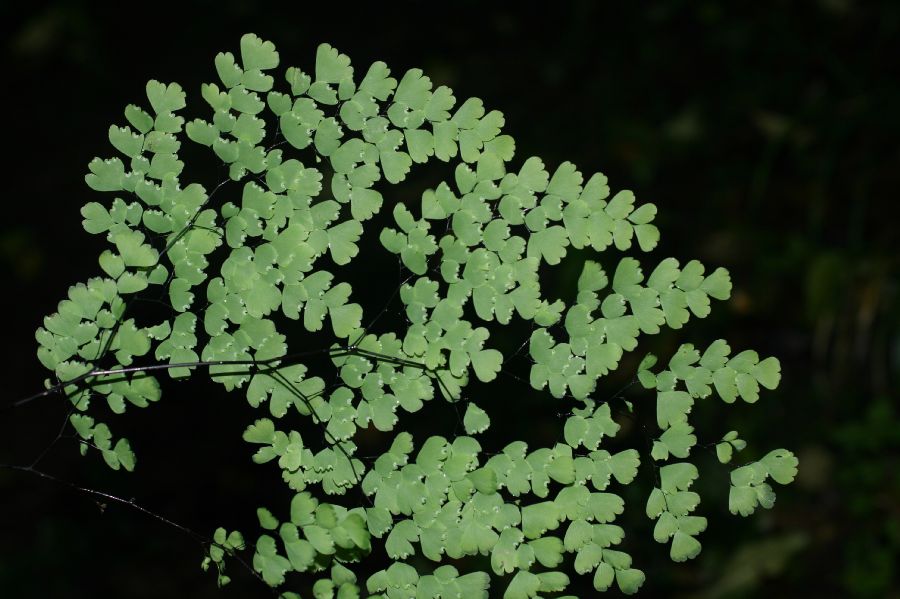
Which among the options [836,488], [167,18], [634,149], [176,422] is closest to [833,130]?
[634,149]

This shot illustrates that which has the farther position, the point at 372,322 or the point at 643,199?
the point at 643,199

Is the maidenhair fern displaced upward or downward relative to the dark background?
downward

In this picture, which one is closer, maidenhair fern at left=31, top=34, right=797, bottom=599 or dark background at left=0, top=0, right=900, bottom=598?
maidenhair fern at left=31, top=34, right=797, bottom=599

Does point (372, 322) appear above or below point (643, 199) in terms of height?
below

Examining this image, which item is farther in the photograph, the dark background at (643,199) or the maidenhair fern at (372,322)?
the dark background at (643,199)
